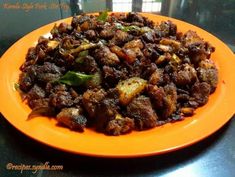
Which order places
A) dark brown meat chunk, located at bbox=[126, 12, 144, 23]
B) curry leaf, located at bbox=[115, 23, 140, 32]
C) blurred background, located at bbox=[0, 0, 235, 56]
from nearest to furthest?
curry leaf, located at bbox=[115, 23, 140, 32]
dark brown meat chunk, located at bbox=[126, 12, 144, 23]
blurred background, located at bbox=[0, 0, 235, 56]

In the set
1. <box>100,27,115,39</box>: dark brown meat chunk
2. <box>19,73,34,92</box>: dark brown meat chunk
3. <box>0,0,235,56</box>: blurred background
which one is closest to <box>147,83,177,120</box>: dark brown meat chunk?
<box>100,27,115,39</box>: dark brown meat chunk

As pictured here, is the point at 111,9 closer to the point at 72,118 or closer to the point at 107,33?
the point at 107,33

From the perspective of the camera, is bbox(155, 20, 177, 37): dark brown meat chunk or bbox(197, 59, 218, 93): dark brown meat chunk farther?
bbox(155, 20, 177, 37): dark brown meat chunk

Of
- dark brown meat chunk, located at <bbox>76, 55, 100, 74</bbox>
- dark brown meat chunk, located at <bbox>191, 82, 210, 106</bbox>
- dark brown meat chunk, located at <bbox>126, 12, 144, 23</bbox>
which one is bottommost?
dark brown meat chunk, located at <bbox>191, 82, 210, 106</bbox>

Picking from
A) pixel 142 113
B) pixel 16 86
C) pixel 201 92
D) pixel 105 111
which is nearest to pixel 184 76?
pixel 201 92

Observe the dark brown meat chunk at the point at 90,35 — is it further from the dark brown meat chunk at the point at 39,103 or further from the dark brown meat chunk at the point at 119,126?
the dark brown meat chunk at the point at 119,126

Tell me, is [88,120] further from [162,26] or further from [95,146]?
[162,26]

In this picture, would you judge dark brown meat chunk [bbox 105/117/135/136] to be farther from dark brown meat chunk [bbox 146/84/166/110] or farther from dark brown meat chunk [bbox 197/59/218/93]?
dark brown meat chunk [bbox 197/59/218/93]

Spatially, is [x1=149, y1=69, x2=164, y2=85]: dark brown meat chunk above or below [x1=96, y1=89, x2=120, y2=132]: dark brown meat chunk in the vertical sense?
above

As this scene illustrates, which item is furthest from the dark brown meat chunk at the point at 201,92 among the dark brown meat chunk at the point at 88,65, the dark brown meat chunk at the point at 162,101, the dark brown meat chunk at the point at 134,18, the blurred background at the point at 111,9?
the blurred background at the point at 111,9
